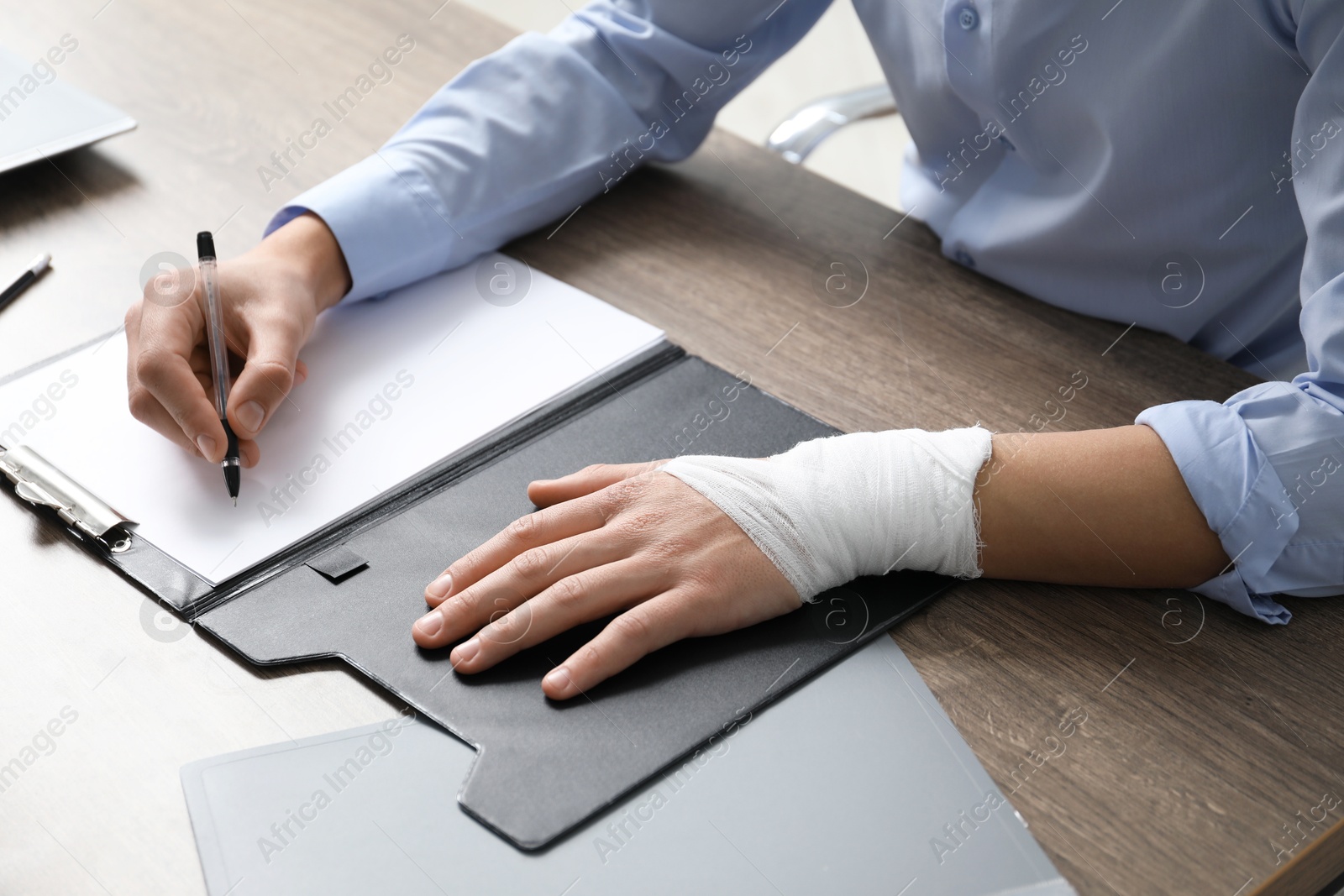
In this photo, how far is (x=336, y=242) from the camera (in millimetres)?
1001

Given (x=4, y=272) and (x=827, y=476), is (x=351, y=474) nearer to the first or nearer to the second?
(x=827, y=476)

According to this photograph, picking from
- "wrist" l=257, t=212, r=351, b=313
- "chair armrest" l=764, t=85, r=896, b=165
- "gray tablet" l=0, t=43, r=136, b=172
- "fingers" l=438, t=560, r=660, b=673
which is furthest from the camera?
"chair armrest" l=764, t=85, r=896, b=165

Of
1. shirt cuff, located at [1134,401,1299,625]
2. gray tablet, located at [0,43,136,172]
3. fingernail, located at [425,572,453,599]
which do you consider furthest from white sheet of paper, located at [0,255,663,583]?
shirt cuff, located at [1134,401,1299,625]

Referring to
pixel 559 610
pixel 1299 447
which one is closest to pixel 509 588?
pixel 559 610

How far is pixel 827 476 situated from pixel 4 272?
0.81 m

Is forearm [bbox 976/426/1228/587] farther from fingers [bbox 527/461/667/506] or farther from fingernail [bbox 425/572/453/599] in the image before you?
fingernail [bbox 425/572/453/599]

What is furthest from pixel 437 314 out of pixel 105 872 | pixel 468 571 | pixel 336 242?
pixel 105 872

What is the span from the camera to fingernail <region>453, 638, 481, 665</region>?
2.17 feet

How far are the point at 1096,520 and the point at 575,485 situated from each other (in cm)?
38

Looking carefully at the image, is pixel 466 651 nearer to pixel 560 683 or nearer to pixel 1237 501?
pixel 560 683

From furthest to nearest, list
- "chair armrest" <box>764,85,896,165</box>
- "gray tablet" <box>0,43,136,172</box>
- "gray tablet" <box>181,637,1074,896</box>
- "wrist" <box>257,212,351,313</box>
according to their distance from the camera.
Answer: "chair armrest" <box>764,85,896,165</box> < "gray tablet" <box>0,43,136,172</box> < "wrist" <box>257,212,351,313</box> < "gray tablet" <box>181,637,1074,896</box>

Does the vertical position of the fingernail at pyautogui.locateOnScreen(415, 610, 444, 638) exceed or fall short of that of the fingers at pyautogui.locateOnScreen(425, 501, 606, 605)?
it falls short

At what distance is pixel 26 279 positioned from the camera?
1.00 m

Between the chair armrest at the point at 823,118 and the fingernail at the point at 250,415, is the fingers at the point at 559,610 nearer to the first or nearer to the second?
the fingernail at the point at 250,415
